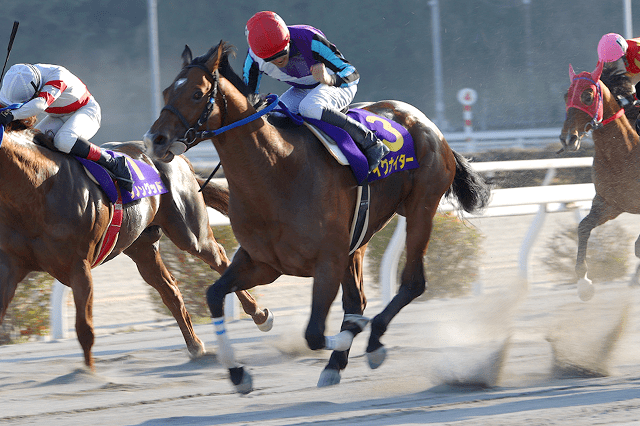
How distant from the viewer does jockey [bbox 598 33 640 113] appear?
21.1ft

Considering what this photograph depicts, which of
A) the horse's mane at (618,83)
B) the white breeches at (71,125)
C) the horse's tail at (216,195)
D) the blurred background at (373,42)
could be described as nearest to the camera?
the white breeches at (71,125)

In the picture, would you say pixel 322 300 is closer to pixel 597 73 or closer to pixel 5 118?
pixel 5 118

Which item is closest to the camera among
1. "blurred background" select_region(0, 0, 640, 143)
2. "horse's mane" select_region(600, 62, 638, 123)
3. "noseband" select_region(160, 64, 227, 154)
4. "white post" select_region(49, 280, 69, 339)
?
"noseband" select_region(160, 64, 227, 154)

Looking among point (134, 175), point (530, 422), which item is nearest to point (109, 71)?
point (134, 175)

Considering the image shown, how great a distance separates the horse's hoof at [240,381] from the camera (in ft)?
13.5

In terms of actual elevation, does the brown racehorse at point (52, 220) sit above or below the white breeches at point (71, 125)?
below

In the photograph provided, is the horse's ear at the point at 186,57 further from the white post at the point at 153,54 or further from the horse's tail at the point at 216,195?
the white post at the point at 153,54

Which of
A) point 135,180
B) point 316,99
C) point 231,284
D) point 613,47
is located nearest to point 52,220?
point 135,180

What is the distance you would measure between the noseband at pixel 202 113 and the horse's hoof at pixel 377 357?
144cm

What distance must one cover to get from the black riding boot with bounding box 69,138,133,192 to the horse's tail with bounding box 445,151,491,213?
1.92 meters

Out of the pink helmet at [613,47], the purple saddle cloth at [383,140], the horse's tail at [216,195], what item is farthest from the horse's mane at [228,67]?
the pink helmet at [613,47]

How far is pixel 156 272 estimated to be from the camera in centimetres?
565

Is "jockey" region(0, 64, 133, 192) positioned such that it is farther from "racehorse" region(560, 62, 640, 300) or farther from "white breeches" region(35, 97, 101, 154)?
"racehorse" region(560, 62, 640, 300)

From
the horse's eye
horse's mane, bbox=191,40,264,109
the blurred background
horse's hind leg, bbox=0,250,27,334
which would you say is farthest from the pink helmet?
the blurred background
